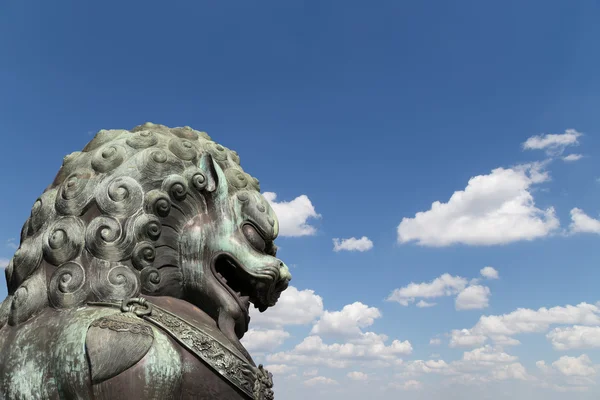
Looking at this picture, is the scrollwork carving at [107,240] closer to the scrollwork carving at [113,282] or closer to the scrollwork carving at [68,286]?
the scrollwork carving at [113,282]

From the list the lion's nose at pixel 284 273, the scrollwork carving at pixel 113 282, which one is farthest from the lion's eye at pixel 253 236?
the scrollwork carving at pixel 113 282

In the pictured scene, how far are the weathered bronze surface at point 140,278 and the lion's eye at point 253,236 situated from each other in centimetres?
1

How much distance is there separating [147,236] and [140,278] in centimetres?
40

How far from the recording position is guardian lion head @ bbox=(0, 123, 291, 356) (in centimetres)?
535

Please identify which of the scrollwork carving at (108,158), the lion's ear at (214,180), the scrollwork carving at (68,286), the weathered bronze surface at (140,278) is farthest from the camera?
the lion's ear at (214,180)

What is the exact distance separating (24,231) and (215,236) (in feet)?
6.71

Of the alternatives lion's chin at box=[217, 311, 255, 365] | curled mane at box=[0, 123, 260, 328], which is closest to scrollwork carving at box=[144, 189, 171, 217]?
curled mane at box=[0, 123, 260, 328]

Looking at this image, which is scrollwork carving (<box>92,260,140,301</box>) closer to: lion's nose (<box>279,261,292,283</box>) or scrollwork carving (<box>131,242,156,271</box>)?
scrollwork carving (<box>131,242,156,271</box>)

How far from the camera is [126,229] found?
5.47 m

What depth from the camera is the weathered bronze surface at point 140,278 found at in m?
4.85

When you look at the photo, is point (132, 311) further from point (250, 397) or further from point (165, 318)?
point (250, 397)

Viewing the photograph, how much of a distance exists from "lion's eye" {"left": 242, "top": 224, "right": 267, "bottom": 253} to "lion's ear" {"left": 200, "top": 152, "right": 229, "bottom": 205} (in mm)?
374

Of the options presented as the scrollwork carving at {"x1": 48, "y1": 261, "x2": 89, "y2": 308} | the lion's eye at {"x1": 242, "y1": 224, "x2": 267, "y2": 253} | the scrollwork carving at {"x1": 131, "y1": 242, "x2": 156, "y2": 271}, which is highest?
the lion's eye at {"x1": 242, "y1": 224, "x2": 267, "y2": 253}

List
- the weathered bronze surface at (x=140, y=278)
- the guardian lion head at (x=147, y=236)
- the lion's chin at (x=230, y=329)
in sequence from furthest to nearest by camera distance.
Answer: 1. the lion's chin at (x=230, y=329)
2. the guardian lion head at (x=147, y=236)
3. the weathered bronze surface at (x=140, y=278)
